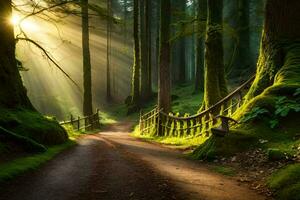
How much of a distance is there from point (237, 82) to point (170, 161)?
20.4 meters

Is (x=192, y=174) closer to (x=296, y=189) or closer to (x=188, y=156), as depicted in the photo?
(x=296, y=189)

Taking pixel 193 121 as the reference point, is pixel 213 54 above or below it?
above

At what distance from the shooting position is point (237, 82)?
29.8 m

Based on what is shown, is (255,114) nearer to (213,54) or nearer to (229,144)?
(229,144)

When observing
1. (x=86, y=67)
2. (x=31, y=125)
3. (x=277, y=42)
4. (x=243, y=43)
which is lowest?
(x=31, y=125)

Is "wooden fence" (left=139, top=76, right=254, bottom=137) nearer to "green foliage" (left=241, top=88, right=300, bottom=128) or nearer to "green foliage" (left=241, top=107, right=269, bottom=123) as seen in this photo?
"green foliage" (left=241, top=107, right=269, bottom=123)

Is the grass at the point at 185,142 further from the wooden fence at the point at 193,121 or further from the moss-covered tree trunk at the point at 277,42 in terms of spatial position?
the moss-covered tree trunk at the point at 277,42

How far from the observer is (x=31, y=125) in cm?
1236

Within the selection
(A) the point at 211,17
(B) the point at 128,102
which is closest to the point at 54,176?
(A) the point at 211,17

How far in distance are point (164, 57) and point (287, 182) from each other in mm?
14765

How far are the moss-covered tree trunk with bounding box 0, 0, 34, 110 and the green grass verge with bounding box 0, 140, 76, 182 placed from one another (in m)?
2.31

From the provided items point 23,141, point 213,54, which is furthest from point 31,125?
point 213,54

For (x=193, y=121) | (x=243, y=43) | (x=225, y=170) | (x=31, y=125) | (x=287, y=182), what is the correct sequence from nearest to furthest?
(x=287, y=182)
(x=225, y=170)
(x=31, y=125)
(x=193, y=121)
(x=243, y=43)

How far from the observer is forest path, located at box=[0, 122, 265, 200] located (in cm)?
655
